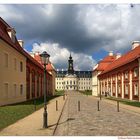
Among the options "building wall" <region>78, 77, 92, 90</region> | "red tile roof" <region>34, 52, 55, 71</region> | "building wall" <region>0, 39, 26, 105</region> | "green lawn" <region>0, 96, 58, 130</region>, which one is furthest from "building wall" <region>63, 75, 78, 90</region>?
"green lawn" <region>0, 96, 58, 130</region>

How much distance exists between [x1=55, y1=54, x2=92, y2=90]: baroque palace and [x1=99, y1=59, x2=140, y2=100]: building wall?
109 meters

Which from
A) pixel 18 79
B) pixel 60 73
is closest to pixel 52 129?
pixel 18 79

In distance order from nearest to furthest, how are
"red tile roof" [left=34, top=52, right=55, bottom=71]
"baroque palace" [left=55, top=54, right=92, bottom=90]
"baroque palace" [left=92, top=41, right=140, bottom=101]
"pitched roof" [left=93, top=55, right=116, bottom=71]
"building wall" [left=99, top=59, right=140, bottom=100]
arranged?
1. "baroque palace" [left=92, top=41, right=140, bottom=101]
2. "building wall" [left=99, top=59, right=140, bottom=100]
3. "red tile roof" [left=34, top=52, right=55, bottom=71]
4. "pitched roof" [left=93, top=55, right=116, bottom=71]
5. "baroque palace" [left=55, top=54, right=92, bottom=90]

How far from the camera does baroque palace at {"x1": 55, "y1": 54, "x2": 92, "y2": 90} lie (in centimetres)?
17154

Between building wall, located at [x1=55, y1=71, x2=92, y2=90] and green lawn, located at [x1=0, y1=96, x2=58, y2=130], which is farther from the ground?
building wall, located at [x1=55, y1=71, x2=92, y2=90]

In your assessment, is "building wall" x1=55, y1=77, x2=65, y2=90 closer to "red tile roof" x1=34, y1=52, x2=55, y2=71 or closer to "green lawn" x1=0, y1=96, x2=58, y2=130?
"red tile roof" x1=34, y1=52, x2=55, y2=71

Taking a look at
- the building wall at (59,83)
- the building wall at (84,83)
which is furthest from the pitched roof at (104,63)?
the building wall at (84,83)

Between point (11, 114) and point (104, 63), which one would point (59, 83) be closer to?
point (104, 63)

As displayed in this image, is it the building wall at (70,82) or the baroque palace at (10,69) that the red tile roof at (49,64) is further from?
the building wall at (70,82)

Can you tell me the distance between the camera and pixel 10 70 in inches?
1120

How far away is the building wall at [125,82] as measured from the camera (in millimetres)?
36844

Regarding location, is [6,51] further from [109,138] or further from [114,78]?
[114,78]

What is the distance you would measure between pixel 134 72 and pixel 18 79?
562 inches

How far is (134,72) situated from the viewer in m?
37.4
